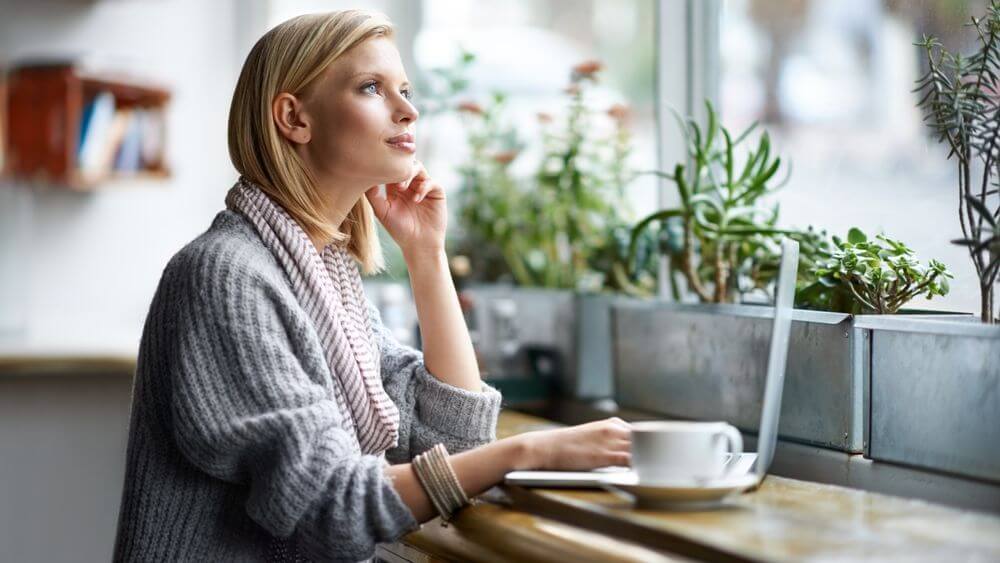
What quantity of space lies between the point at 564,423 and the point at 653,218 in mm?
612

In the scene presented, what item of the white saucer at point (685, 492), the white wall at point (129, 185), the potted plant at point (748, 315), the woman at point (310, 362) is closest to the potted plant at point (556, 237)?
the potted plant at point (748, 315)

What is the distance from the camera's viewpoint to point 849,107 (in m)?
2.43

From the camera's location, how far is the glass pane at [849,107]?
165cm

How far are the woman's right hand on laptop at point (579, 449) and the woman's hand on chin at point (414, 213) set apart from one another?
1.42 feet

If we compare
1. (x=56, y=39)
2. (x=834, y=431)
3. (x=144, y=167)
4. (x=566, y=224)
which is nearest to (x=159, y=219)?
(x=144, y=167)

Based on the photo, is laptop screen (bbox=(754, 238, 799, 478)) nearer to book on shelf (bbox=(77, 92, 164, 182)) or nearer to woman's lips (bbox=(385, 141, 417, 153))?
woman's lips (bbox=(385, 141, 417, 153))

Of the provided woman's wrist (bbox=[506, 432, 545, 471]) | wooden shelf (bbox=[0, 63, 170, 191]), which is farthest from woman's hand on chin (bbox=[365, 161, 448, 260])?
wooden shelf (bbox=[0, 63, 170, 191])

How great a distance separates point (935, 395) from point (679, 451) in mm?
389

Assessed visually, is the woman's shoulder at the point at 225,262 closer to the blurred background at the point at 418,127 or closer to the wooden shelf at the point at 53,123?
the blurred background at the point at 418,127

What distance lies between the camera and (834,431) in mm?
1556

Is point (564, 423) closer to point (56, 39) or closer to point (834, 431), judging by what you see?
point (834, 431)

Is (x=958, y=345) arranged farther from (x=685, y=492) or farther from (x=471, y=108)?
(x=471, y=108)

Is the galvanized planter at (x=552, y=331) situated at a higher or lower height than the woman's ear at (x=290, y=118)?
lower

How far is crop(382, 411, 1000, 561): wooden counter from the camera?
104cm
